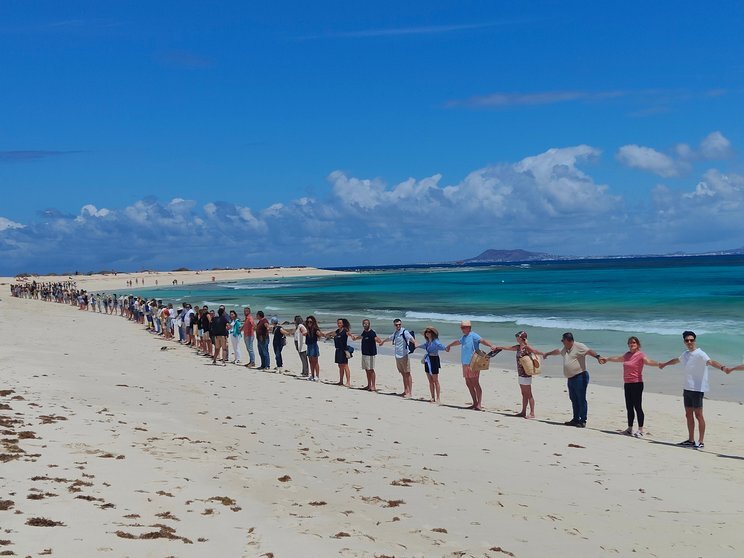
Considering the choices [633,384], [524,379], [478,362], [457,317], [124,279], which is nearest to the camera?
[633,384]

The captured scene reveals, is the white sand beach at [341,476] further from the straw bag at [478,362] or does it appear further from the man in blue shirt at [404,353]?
the straw bag at [478,362]

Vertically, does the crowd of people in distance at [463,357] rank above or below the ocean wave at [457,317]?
above

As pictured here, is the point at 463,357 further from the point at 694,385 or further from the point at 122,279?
the point at 122,279

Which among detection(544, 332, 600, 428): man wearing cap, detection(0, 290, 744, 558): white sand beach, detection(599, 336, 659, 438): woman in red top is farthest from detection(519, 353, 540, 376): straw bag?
detection(599, 336, 659, 438): woman in red top

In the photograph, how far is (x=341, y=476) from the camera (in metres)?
7.86

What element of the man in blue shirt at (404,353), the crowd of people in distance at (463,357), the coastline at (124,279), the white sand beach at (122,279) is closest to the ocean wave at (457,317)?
the crowd of people in distance at (463,357)

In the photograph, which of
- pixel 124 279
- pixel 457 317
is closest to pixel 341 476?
pixel 457 317

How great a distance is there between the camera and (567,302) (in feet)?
152

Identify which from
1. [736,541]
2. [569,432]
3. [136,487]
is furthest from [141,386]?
[736,541]

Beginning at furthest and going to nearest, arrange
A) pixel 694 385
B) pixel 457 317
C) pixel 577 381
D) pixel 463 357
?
1. pixel 457 317
2. pixel 463 357
3. pixel 577 381
4. pixel 694 385

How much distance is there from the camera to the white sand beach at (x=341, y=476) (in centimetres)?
585

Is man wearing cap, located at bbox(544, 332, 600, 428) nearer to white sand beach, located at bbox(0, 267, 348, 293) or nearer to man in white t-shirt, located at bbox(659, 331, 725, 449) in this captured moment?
man in white t-shirt, located at bbox(659, 331, 725, 449)

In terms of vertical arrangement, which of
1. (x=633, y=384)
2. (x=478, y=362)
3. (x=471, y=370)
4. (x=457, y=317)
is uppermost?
(x=478, y=362)

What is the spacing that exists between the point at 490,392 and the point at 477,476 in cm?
733
